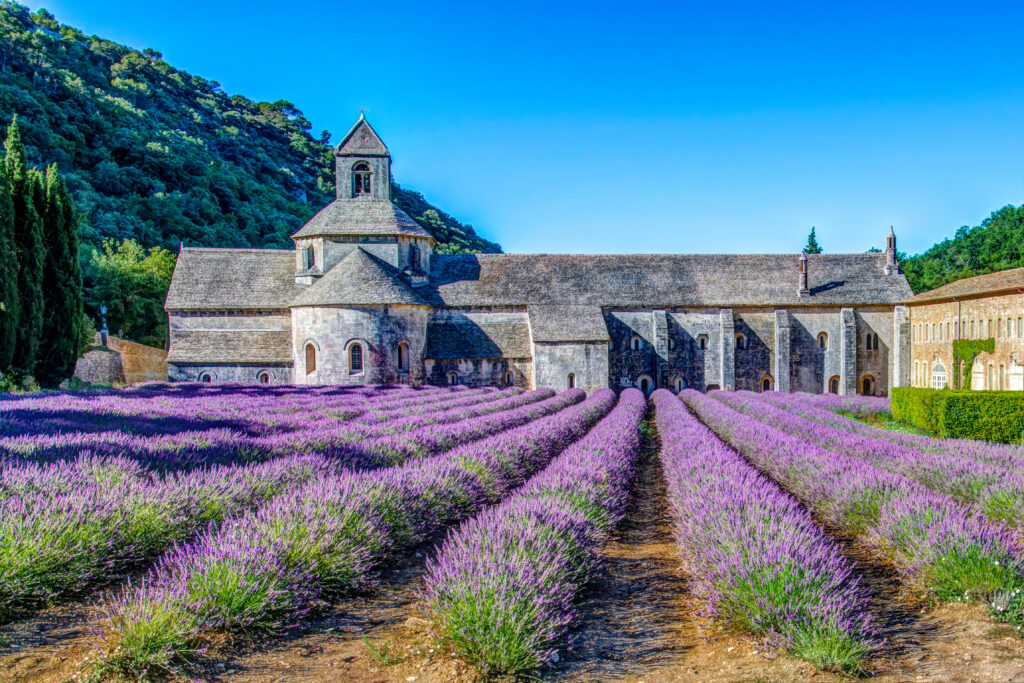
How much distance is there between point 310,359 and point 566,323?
1248cm

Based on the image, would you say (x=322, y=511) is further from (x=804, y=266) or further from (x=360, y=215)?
(x=804, y=266)

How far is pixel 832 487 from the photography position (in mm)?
7824

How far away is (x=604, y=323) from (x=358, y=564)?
2845 cm

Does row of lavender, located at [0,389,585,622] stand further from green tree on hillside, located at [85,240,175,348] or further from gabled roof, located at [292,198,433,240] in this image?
green tree on hillside, located at [85,240,175,348]

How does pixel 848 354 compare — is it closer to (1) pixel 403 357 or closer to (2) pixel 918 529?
(1) pixel 403 357

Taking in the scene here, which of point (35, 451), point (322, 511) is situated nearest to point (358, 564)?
point (322, 511)

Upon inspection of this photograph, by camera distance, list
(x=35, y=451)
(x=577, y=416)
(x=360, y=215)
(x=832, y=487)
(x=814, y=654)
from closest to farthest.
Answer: (x=814, y=654) → (x=35, y=451) → (x=832, y=487) → (x=577, y=416) → (x=360, y=215)

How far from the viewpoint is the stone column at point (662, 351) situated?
34125 mm

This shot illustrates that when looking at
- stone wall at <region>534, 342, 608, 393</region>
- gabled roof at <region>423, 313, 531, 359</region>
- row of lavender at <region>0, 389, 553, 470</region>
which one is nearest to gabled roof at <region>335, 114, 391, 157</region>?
gabled roof at <region>423, 313, 531, 359</region>

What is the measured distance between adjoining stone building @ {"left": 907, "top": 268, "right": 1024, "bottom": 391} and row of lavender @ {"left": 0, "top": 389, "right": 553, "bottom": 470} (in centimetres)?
2474

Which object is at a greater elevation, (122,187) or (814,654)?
(122,187)

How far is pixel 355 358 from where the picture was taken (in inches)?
1192

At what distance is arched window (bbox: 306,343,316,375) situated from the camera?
30547 mm

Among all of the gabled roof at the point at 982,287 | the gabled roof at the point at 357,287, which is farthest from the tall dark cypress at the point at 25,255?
the gabled roof at the point at 982,287
